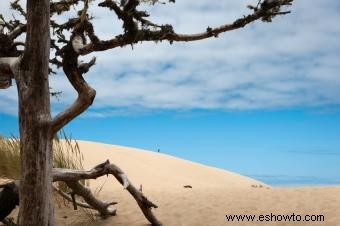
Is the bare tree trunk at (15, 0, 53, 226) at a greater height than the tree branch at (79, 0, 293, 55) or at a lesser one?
lesser

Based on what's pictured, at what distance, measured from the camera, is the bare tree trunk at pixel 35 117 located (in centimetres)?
657

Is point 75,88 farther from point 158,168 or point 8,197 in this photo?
point 158,168

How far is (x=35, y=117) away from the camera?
6582mm

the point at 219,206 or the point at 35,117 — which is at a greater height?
the point at 35,117

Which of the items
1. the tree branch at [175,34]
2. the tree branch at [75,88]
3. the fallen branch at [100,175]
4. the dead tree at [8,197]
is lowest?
the dead tree at [8,197]

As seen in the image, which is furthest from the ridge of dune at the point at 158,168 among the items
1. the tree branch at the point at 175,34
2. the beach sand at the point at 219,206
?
the tree branch at the point at 175,34

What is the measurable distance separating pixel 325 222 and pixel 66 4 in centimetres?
528

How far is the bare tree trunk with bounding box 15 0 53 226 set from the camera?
657 cm

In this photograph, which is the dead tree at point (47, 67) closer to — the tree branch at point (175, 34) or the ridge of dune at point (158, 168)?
the tree branch at point (175, 34)

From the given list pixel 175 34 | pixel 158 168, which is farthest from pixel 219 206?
pixel 158 168

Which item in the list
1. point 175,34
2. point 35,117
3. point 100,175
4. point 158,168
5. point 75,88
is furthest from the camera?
point 158,168

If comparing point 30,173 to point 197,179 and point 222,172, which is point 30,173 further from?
point 222,172

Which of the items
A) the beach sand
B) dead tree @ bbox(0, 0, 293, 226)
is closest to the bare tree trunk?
dead tree @ bbox(0, 0, 293, 226)

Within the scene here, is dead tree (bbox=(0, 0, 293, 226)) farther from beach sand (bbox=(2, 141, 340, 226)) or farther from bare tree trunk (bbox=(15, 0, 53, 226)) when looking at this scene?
beach sand (bbox=(2, 141, 340, 226))
